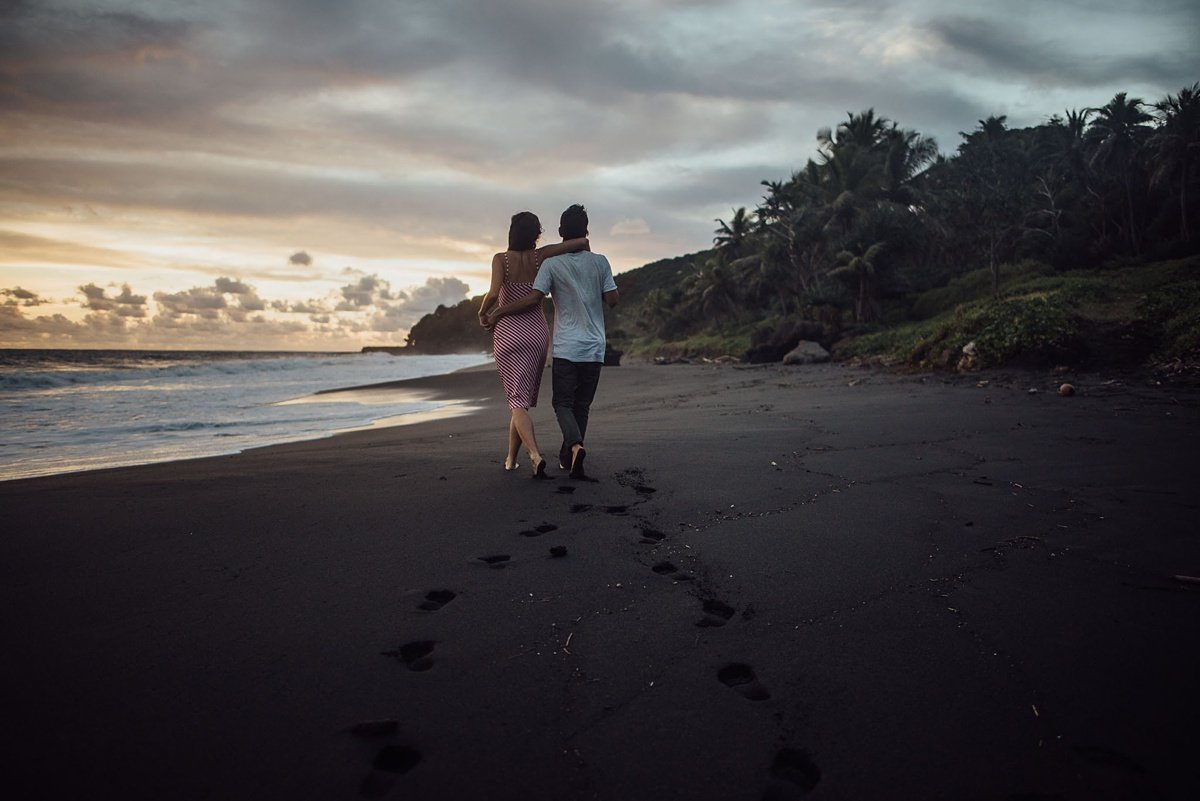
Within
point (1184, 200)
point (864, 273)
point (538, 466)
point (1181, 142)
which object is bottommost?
point (538, 466)

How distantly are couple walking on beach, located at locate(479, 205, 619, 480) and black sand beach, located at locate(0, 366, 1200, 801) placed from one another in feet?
2.43

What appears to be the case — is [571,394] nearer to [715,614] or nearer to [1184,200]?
[715,614]

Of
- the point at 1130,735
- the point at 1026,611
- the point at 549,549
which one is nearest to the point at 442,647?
the point at 549,549

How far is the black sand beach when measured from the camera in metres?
1.23

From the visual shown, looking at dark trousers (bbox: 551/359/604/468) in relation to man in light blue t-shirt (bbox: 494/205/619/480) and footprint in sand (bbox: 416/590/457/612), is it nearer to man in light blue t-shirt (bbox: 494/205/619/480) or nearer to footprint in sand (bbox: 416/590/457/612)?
man in light blue t-shirt (bbox: 494/205/619/480)

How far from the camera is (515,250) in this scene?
4223mm

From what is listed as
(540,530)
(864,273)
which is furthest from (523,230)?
(864,273)

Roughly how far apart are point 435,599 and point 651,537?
3.33 feet

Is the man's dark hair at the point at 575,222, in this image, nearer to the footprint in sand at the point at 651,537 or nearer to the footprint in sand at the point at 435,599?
the footprint in sand at the point at 651,537

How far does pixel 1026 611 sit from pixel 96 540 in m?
3.84

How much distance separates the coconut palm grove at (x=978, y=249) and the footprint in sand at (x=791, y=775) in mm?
10042

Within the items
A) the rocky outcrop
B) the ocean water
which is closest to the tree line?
the rocky outcrop

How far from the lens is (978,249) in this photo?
37.1 metres

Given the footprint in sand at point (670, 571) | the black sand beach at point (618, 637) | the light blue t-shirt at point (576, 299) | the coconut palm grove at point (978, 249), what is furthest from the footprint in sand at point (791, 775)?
the coconut palm grove at point (978, 249)
